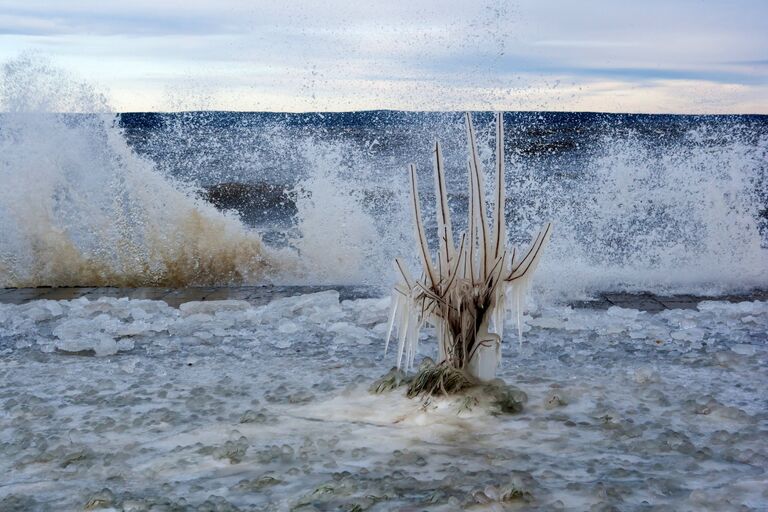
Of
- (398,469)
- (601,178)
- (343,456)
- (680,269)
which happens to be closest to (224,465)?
(343,456)

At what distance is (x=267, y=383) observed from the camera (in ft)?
11.5

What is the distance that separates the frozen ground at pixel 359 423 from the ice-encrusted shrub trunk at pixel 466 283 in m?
0.21

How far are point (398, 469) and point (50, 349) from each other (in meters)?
2.42

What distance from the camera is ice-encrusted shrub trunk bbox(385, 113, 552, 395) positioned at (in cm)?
300

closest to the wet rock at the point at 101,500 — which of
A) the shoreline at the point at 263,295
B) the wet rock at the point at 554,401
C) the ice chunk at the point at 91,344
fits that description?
the wet rock at the point at 554,401

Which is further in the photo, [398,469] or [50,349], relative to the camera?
[50,349]

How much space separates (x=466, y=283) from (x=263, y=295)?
279cm

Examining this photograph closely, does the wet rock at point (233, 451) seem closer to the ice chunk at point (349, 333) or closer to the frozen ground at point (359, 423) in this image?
the frozen ground at point (359, 423)

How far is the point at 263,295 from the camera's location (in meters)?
5.59

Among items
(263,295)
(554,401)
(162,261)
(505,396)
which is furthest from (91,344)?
(162,261)

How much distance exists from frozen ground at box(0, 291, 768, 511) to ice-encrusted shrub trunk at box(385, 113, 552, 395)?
0.69 feet

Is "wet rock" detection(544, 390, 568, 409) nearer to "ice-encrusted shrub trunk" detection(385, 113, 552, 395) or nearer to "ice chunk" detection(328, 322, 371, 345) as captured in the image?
"ice-encrusted shrub trunk" detection(385, 113, 552, 395)

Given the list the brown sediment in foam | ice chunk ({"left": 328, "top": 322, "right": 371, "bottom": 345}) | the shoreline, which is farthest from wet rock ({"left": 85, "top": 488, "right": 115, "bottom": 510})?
the brown sediment in foam

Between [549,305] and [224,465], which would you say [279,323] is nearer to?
[549,305]
